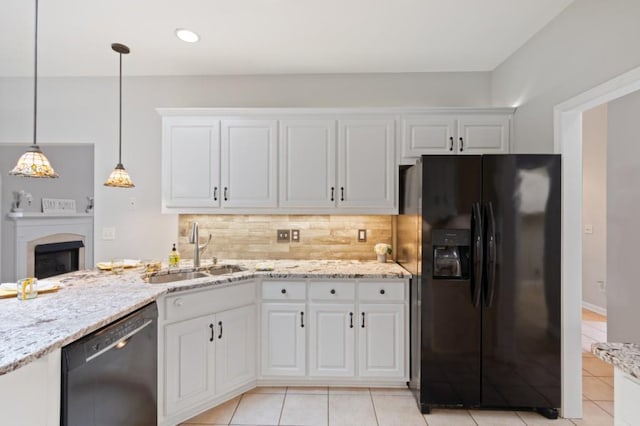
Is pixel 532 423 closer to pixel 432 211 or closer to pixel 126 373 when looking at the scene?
pixel 432 211

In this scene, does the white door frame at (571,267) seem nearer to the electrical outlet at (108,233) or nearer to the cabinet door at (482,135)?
the cabinet door at (482,135)

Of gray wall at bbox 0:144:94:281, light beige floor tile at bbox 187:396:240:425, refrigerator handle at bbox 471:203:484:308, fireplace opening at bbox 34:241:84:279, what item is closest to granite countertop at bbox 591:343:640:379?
refrigerator handle at bbox 471:203:484:308

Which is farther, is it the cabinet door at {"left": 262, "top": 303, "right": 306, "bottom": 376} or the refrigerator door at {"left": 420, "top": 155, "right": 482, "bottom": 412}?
the cabinet door at {"left": 262, "top": 303, "right": 306, "bottom": 376}

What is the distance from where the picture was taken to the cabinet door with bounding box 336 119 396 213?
275 cm

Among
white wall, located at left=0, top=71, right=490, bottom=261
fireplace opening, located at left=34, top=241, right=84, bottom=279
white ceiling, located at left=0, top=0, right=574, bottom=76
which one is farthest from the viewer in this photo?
fireplace opening, located at left=34, top=241, right=84, bottom=279

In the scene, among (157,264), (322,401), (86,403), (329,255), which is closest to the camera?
(86,403)

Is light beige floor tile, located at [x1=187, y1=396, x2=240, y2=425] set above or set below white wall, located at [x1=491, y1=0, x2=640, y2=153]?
below

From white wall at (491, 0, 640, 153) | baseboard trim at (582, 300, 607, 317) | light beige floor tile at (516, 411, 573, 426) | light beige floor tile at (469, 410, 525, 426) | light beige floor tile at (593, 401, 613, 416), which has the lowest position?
light beige floor tile at (469, 410, 525, 426)

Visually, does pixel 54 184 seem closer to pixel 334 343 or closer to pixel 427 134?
pixel 334 343

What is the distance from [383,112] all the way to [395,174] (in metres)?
0.55

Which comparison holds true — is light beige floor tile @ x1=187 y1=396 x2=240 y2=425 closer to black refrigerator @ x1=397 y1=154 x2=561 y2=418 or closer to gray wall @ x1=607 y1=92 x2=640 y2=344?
black refrigerator @ x1=397 y1=154 x2=561 y2=418

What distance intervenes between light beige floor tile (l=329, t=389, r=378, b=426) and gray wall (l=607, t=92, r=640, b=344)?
2.44m

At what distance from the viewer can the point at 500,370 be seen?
84.6 inches

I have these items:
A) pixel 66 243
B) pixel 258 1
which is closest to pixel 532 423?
pixel 258 1
